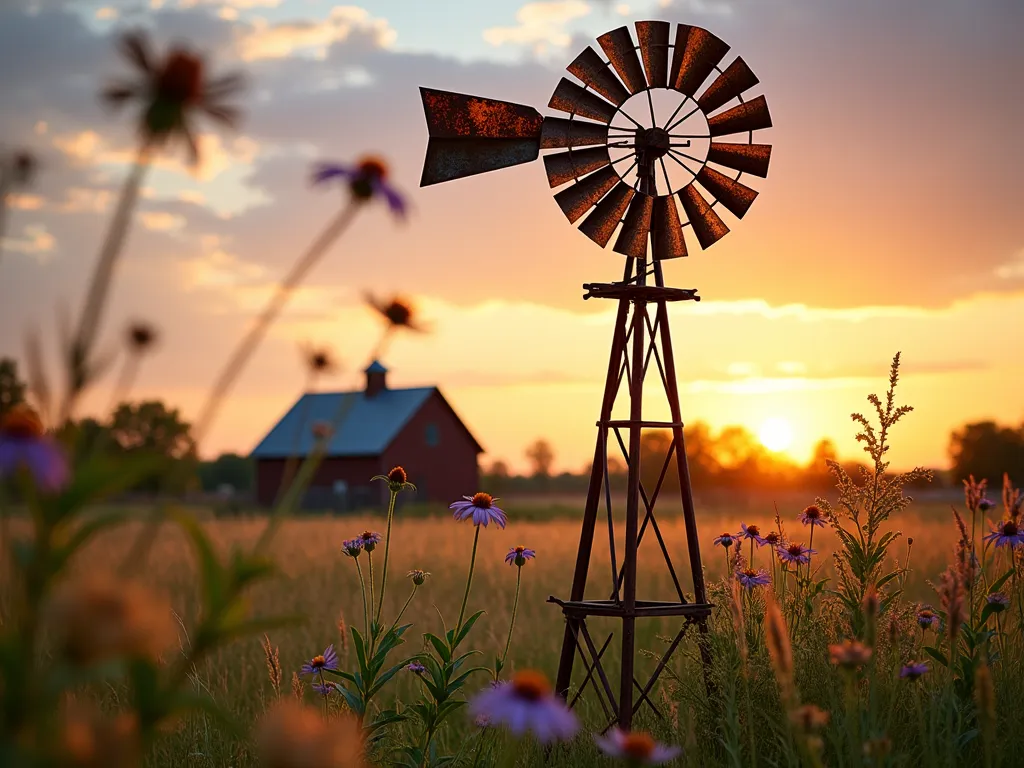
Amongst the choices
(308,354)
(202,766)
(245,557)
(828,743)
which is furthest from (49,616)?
(828,743)

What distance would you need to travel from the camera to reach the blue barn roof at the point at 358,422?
3547 cm

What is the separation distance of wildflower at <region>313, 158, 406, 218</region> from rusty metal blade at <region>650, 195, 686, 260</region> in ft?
13.7

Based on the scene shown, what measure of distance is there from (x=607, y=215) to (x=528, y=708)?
452 cm

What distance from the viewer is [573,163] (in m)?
6.03

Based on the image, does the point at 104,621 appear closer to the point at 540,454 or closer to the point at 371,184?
the point at 371,184

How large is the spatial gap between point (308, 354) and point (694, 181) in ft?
14.1

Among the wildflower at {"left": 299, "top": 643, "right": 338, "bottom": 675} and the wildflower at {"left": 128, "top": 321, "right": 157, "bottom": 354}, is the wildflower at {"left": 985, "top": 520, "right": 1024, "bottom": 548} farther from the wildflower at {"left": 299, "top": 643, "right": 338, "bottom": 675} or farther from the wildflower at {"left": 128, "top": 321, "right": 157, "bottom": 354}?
the wildflower at {"left": 128, "top": 321, "right": 157, "bottom": 354}

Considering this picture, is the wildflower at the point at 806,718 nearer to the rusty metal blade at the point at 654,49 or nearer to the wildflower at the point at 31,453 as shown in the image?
the wildflower at the point at 31,453

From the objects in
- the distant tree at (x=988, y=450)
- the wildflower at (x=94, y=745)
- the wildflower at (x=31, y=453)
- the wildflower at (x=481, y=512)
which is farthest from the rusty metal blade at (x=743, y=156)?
the distant tree at (x=988, y=450)

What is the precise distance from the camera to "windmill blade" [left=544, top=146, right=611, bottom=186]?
6.00m

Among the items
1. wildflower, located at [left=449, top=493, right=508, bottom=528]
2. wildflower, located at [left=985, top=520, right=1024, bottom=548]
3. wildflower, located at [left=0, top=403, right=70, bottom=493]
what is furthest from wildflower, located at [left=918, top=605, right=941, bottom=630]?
wildflower, located at [left=0, top=403, right=70, bottom=493]

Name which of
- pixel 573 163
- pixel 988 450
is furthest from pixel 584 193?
pixel 988 450

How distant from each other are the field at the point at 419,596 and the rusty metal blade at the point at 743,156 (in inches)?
96.8

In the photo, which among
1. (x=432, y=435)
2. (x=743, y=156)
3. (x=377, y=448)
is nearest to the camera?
(x=743, y=156)
